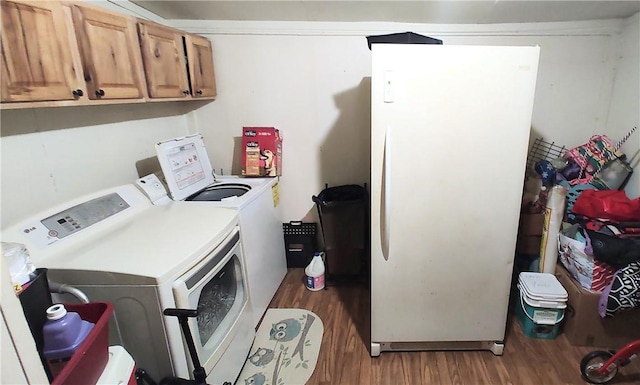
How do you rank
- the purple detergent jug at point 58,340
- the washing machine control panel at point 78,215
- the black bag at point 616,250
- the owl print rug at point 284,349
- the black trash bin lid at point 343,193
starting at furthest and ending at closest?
the black trash bin lid at point 343,193
the owl print rug at point 284,349
the black bag at point 616,250
the washing machine control panel at point 78,215
the purple detergent jug at point 58,340

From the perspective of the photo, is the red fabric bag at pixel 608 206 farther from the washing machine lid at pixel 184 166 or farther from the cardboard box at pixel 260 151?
the washing machine lid at pixel 184 166

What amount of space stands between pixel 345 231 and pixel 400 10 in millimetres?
1587

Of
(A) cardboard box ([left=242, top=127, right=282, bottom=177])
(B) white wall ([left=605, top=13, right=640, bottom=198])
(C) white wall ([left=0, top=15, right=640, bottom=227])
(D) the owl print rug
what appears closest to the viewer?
(D) the owl print rug

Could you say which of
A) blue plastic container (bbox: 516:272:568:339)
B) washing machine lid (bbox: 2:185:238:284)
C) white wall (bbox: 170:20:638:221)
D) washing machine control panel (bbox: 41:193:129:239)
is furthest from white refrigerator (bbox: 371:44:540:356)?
washing machine control panel (bbox: 41:193:129:239)

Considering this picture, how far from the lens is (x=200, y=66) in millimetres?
2305

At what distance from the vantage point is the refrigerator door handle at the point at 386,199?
5.01 ft

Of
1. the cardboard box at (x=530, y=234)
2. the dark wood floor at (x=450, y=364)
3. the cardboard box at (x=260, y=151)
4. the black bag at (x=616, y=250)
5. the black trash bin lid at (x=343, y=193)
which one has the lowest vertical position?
the dark wood floor at (x=450, y=364)

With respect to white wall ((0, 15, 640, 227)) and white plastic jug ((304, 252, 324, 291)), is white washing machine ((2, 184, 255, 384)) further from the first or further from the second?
white plastic jug ((304, 252, 324, 291))

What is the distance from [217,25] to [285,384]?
248 centimetres

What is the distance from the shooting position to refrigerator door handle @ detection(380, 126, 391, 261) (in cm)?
153

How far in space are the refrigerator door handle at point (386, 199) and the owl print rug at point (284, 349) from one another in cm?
78

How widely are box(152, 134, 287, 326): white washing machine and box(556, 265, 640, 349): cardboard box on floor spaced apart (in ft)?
6.26

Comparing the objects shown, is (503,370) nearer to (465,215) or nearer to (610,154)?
(465,215)

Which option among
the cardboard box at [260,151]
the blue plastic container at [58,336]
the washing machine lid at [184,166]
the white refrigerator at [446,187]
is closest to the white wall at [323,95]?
the cardboard box at [260,151]
